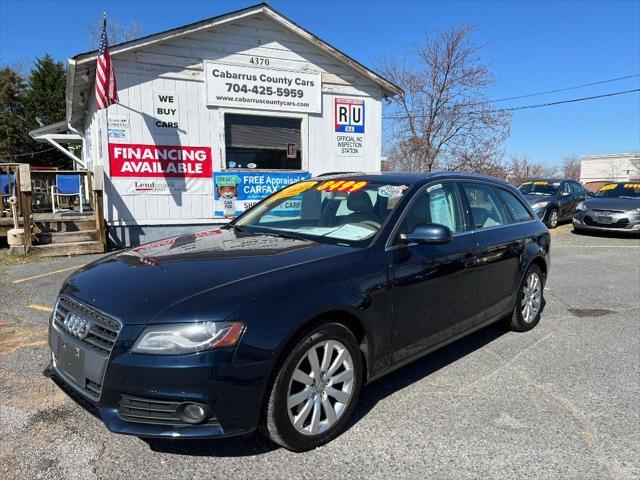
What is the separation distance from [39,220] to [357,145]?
279 inches

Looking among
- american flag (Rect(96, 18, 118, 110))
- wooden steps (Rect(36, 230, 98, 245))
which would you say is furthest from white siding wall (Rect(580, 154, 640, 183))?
wooden steps (Rect(36, 230, 98, 245))

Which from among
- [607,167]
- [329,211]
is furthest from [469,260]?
[607,167]

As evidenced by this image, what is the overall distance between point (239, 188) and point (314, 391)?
808 cm

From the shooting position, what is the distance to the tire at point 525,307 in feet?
15.4

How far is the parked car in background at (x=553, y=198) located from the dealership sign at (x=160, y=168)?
987 cm

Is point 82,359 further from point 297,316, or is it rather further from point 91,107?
point 91,107

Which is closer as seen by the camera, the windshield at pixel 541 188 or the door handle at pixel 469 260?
the door handle at pixel 469 260

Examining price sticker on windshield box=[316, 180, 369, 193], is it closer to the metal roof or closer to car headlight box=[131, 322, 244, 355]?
car headlight box=[131, 322, 244, 355]

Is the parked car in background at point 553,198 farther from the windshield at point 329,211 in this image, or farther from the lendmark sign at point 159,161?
the windshield at point 329,211

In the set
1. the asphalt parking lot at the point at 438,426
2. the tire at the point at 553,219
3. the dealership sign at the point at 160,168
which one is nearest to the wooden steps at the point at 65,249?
the dealership sign at the point at 160,168

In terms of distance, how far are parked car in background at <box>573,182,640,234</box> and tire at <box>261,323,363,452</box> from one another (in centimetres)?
1211

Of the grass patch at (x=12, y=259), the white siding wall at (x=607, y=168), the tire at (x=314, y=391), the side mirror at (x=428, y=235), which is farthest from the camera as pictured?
the white siding wall at (x=607, y=168)

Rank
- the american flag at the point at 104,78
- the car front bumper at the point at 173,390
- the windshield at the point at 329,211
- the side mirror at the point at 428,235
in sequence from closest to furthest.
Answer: the car front bumper at the point at 173,390 → the side mirror at the point at 428,235 → the windshield at the point at 329,211 → the american flag at the point at 104,78

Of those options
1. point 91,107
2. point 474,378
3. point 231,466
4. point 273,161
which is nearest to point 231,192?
point 273,161
